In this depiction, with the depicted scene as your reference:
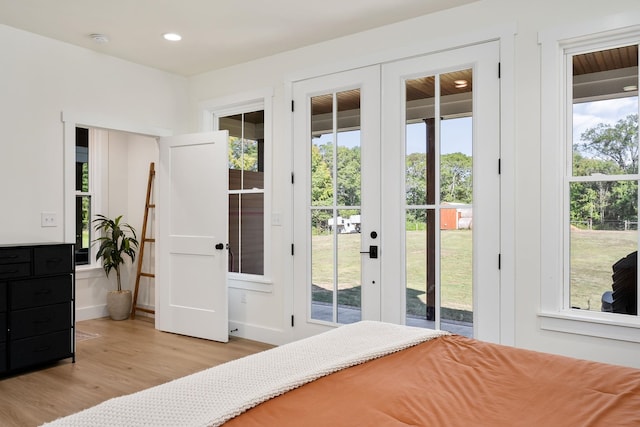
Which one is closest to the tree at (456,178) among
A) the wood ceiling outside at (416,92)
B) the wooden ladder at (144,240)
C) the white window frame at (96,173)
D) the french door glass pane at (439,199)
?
the french door glass pane at (439,199)

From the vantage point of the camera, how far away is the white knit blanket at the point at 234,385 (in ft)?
3.83

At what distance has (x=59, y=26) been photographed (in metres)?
3.71

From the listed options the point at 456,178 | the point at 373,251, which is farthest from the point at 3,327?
the point at 456,178

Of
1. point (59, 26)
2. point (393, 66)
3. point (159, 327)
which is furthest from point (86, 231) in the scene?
point (393, 66)

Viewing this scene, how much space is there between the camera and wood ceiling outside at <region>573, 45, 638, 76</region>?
2.86 metres

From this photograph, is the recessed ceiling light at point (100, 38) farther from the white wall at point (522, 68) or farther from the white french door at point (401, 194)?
the white wall at point (522, 68)

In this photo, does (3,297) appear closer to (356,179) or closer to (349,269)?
(349,269)

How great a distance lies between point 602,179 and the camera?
2.88 m

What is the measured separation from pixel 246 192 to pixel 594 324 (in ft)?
10.2

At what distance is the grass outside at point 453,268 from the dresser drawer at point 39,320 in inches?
78.6

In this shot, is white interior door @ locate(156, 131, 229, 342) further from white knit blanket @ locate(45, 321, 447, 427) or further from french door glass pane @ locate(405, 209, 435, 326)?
white knit blanket @ locate(45, 321, 447, 427)

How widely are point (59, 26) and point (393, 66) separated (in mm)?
2614

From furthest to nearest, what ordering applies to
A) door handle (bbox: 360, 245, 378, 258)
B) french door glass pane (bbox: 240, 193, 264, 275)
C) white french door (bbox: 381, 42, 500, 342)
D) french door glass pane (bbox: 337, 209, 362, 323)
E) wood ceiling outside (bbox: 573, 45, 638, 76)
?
1. french door glass pane (bbox: 240, 193, 264, 275)
2. french door glass pane (bbox: 337, 209, 362, 323)
3. door handle (bbox: 360, 245, 378, 258)
4. white french door (bbox: 381, 42, 500, 342)
5. wood ceiling outside (bbox: 573, 45, 638, 76)

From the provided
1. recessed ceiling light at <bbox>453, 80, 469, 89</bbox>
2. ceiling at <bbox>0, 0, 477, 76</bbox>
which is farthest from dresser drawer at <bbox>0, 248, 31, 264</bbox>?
recessed ceiling light at <bbox>453, 80, 469, 89</bbox>
